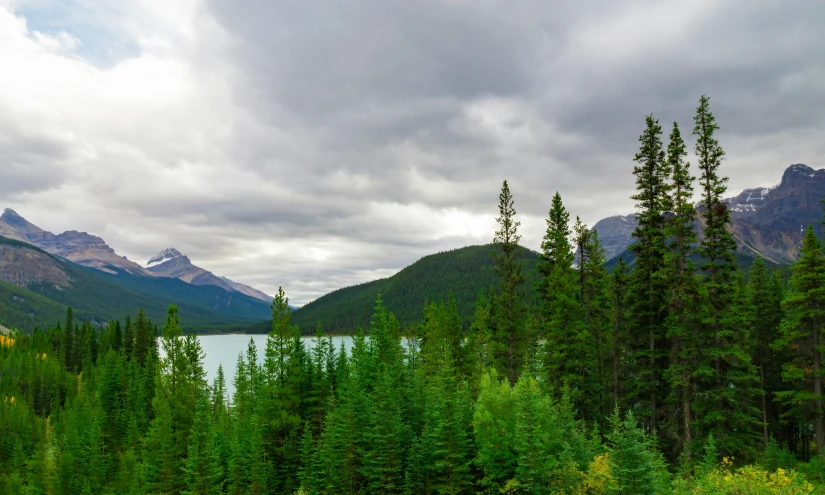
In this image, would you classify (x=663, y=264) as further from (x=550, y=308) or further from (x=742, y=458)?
(x=742, y=458)

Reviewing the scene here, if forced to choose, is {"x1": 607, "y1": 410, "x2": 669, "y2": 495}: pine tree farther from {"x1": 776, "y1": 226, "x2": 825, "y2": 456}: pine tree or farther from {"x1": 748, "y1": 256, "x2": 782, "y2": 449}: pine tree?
{"x1": 748, "y1": 256, "x2": 782, "y2": 449}: pine tree

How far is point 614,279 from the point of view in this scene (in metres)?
41.2

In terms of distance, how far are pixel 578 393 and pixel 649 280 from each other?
9.97 meters

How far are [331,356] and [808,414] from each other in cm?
4334

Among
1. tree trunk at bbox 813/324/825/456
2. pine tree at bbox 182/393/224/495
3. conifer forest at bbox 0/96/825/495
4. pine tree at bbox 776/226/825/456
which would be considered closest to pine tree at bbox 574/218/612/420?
conifer forest at bbox 0/96/825/495

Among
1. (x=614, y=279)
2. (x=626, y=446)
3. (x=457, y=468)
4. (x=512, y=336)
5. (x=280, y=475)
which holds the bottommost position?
(x=280, y=475)

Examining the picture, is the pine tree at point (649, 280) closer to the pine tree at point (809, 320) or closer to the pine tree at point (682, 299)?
the pine tree at point (682, 299)

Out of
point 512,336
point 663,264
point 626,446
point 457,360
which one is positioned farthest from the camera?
point 457,360

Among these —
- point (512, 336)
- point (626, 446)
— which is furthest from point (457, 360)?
point (626, 446)

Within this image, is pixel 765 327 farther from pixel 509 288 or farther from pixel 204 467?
pixel 204 467

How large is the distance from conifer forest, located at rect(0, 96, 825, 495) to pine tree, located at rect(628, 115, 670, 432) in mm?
140

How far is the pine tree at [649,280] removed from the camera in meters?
34.9

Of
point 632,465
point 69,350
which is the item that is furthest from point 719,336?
point 69,350

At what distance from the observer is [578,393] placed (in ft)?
122
